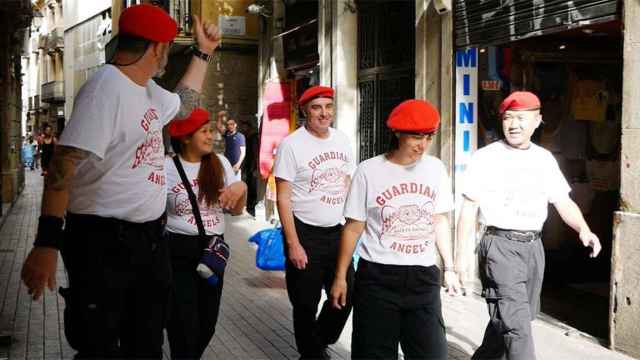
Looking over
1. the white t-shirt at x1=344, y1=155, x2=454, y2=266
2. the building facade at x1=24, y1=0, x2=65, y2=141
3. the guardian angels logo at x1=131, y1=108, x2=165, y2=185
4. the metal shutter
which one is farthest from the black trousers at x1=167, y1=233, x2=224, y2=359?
the building facade at x1=24, y1=0, x2=65, y2=141

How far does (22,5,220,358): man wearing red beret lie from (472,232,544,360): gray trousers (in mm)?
2289

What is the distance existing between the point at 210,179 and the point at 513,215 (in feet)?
6.36

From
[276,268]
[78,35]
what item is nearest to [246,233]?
[276,268]

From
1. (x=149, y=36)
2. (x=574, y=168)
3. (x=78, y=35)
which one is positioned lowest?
(x=574, y=168)

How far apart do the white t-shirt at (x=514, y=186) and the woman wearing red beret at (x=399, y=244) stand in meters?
0.66

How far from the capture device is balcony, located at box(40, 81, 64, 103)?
57156 millimetres

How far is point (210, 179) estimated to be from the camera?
5383 millimetres

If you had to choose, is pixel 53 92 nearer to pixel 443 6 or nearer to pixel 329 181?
pixel 443 6

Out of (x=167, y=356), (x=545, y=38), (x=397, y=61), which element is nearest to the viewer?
(x=167, y=356)

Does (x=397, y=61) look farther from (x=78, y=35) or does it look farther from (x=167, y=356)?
(x=78, y=35)

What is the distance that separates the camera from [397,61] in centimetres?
1120

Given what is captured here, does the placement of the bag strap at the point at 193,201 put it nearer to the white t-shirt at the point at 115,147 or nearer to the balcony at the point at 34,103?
the white t-shirt at the point at 115,147

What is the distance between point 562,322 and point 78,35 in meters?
45.4

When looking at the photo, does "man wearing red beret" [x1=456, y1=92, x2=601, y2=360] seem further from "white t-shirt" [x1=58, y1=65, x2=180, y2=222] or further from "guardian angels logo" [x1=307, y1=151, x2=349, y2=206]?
"white t-shirt" [x1=58, y1=65, x2=180, y2=222]
